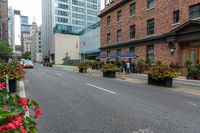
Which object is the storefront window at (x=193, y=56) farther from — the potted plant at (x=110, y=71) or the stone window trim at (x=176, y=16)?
the potted plant at (x=110, y=71)

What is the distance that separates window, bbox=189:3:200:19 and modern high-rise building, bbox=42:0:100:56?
235 ft

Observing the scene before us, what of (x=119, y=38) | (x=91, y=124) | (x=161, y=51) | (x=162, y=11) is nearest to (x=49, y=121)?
(x=91, y=124)

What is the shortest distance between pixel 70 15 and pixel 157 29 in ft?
258

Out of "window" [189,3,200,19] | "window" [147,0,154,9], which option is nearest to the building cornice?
"window" [147,0,154,9]

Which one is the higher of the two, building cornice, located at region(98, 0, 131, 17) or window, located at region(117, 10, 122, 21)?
building cornice, located at region(98, 0, 131, 17)

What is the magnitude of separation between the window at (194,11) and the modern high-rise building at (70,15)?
7169cm

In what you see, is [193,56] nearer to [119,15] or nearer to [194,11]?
[194,11]

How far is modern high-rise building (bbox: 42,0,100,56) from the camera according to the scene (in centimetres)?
9038

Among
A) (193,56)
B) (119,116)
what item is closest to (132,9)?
(193,56)

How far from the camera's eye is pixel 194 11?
65.9 ft

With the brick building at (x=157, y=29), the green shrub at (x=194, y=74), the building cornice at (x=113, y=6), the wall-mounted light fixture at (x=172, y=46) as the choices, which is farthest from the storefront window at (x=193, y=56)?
the building cornice at (x=113, y=6)

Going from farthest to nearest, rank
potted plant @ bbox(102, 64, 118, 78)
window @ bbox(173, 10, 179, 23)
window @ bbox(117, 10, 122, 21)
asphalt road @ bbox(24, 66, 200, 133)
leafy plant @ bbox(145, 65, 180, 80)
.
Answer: window @ bbox(117, 10, 122, 21) → window @ bbox(173, 10, 179, 23) → potted plant @ bbox(102, 64, 118, 78) → leafy plant @ bbox(145, 65, 180, 80) → asphalt road @ bbox(24, 66, 200, 133)

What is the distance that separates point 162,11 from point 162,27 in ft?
6.65

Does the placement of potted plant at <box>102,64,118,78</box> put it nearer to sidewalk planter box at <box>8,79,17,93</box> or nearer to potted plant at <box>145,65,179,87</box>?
potted plant at <box>145,65,179,87</box>
